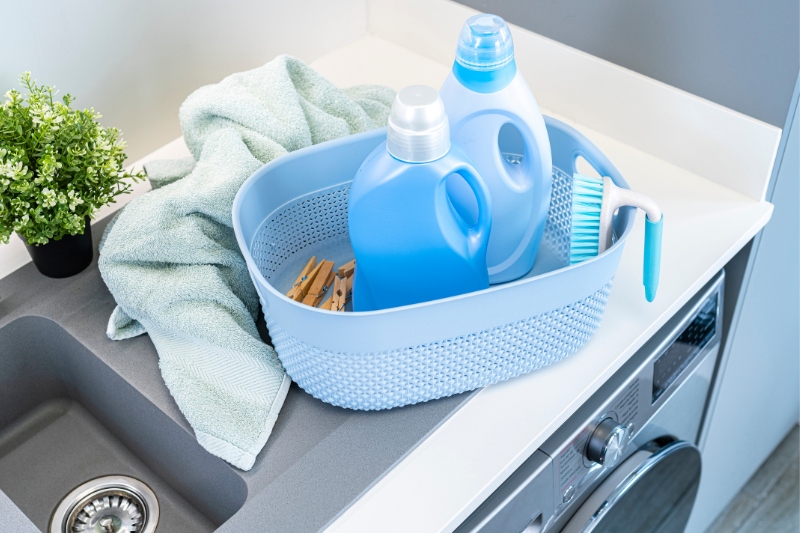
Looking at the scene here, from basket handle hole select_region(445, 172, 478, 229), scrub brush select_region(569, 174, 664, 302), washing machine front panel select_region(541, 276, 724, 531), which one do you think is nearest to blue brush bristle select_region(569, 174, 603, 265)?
scrub brush select_region(569, 174, 664, 302)

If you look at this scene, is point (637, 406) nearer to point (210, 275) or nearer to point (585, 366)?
point (585, 366)

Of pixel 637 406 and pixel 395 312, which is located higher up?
pixel 395 312

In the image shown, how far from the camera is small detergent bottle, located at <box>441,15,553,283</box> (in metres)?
0.84

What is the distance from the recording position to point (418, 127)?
29.7 inches

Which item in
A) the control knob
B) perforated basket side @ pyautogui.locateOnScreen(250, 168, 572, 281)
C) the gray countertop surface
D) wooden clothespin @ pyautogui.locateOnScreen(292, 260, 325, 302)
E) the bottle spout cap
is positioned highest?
the bottle spout cap

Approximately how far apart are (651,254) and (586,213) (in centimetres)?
9

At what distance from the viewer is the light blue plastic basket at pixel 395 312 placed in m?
0.80

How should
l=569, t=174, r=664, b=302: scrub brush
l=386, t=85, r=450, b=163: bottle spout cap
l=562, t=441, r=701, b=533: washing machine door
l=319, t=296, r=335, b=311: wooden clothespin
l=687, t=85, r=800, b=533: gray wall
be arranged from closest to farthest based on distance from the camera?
l=386, t=85, r=450, b=163: bottle spout cap < l=569, t=174, r=664, b=302: scrub brush < l=319, t=296, r=335, b=311: wooden clothespin < l=562, t=441, r=701, b=533: washing machine door < l=687, t=85, r=800, b=533: gray wall

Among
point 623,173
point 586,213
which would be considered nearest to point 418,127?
point 586,213

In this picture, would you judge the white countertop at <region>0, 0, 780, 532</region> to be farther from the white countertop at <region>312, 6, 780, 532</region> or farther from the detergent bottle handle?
the detergent bottle handle

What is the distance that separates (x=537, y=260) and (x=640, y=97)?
348mm

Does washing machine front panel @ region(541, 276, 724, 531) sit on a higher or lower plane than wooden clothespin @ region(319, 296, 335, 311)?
lower

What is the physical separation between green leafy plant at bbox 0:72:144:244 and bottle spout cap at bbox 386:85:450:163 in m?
0.40

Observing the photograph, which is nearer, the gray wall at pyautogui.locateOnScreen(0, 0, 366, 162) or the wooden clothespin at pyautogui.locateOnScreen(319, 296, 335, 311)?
the wooden clothespin at pyautogui.locateOnScreen(319, 296, 335, 311)
